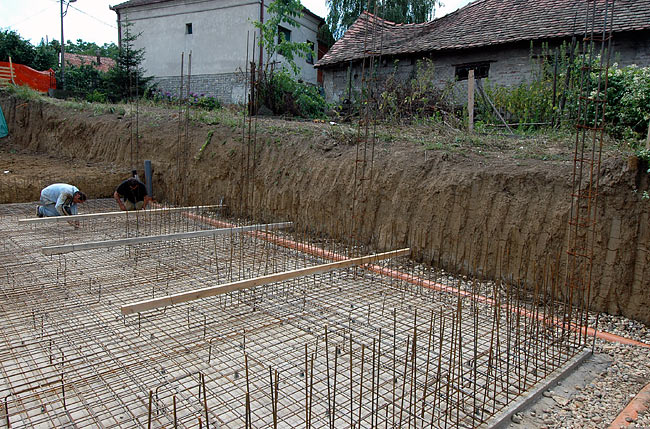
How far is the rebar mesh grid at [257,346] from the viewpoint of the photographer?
2.53 meters

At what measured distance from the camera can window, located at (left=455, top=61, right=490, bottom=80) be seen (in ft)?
33.4

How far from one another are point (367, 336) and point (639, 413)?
1.71 meters

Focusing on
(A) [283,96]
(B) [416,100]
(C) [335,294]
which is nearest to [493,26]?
(B) [416,100]

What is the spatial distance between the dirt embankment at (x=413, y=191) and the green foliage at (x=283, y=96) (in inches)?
101

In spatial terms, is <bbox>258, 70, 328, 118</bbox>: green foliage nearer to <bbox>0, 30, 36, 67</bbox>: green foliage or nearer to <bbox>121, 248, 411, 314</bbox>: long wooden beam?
<bbox>121, 248, 411, 314</bbox>: long wooden beam

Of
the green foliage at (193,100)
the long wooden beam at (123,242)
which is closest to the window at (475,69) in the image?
the green foliage at (193,100)

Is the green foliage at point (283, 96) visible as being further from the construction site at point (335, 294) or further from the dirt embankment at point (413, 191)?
the construction site at point (335, 294)

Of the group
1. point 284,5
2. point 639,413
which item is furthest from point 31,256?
point 284,5

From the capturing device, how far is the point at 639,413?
8.56 ft

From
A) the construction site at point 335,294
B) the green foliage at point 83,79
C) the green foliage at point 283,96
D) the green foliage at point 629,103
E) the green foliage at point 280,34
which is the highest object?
the green foliage at point 280,34

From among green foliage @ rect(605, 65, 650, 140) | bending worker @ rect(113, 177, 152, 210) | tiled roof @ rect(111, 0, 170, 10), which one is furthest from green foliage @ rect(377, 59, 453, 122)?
tiled roof @ rect(111, 0, 170, 10)

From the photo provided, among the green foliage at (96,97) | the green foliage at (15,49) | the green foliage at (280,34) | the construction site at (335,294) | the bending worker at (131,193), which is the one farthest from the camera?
the green foliage at (15,49)

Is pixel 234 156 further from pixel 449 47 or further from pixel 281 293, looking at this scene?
pixel 449 47

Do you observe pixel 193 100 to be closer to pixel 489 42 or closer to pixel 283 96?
pixel 283 96
